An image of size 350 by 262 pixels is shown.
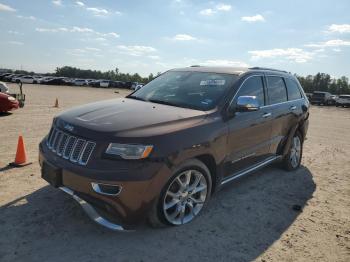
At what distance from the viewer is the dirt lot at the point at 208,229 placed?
135 inches

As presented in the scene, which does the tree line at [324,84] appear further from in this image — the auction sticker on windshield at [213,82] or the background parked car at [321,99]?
the auction sticker on windshield at [213,82]

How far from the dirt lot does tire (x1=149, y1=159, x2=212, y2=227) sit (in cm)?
14

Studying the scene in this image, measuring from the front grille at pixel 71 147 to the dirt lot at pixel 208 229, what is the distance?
81 centimetres

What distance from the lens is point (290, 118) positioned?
6.12 meters

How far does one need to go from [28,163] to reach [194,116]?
348 cm

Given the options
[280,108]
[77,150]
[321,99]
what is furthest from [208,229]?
[321,99]

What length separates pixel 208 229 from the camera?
13.0 feet

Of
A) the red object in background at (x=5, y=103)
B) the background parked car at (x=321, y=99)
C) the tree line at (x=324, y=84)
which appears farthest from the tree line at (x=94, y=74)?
the red object in background at (x=5, y=103)

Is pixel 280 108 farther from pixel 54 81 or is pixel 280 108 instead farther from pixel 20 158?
pixel 54 81

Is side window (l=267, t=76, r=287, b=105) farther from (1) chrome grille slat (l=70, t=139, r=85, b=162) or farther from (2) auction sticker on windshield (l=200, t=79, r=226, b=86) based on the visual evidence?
(1) chrome grille slat (l=70, t=139, r=85, b=162)

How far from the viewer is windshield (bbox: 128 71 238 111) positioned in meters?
4.52

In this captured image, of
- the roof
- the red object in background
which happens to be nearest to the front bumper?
the roof

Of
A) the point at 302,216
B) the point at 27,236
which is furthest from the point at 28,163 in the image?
the point at 302,216

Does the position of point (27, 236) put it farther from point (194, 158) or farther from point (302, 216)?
point (302, 216)
